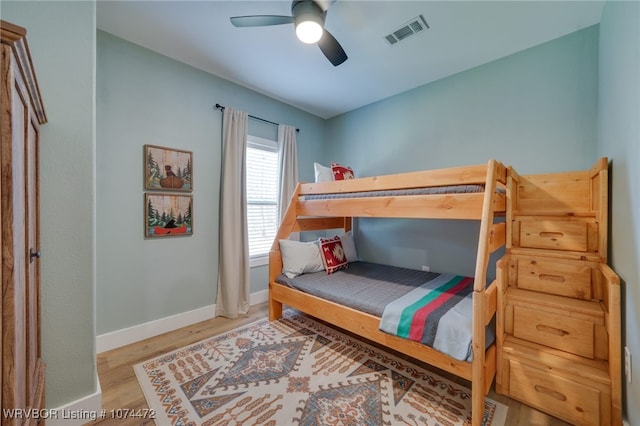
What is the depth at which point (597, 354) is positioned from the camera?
1458mm

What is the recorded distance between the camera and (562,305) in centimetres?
153

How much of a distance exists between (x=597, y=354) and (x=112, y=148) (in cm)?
376

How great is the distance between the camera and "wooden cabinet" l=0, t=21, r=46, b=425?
71cm

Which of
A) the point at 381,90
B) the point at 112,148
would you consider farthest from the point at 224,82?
the point at 381,90

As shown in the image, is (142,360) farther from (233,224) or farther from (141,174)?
(141,174)

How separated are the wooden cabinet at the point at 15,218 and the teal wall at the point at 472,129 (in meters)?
3.09

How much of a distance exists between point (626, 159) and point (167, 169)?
10.9ft

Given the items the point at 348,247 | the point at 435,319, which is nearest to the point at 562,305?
the point at 435,319

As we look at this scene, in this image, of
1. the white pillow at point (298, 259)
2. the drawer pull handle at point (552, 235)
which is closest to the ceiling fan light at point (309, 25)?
the white pillow at point (298, 259)

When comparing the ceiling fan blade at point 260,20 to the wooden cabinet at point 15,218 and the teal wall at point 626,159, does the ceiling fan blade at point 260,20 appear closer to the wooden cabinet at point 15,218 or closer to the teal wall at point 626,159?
the wooden cabinet at point 15,218

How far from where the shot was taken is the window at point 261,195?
3.22m

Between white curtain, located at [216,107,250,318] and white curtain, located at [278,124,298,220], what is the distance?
56 centimetres

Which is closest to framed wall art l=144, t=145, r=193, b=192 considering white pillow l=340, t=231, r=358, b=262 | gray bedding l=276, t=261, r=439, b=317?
gray bedding l=276, t=261, r=439, b=317

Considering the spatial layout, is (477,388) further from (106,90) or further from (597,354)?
(106,90)
